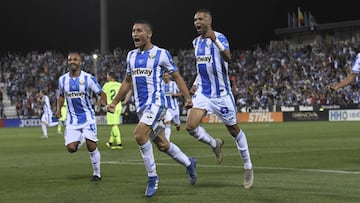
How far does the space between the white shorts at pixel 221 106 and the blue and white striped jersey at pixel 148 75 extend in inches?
44.8

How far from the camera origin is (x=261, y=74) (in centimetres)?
4853

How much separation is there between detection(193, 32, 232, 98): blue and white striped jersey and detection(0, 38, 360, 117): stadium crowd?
104 feet

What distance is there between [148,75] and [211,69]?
139cm

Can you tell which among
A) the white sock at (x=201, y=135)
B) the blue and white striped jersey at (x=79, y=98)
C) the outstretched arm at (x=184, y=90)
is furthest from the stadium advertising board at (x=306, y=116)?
the outstretched arm at (x=184, y=90)

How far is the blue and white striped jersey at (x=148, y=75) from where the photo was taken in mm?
8742

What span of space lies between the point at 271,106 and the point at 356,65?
A: 31.3 meters

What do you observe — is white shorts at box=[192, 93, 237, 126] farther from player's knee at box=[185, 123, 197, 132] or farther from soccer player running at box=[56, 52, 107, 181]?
soccer player running at box=[56, 52, 107, 181]

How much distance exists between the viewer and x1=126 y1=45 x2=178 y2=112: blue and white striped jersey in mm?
8742

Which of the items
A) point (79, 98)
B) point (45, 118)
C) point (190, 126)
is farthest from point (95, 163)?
point (45, 118)

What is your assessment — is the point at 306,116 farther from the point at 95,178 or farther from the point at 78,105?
the point at 95,178

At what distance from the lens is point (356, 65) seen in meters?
11.3

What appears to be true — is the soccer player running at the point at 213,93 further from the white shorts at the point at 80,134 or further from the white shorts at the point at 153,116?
the white shorts at the point at 80,134

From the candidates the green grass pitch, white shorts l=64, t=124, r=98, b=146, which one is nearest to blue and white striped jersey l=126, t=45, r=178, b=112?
the green grass pitch

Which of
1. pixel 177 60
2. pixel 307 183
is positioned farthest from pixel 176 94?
pixel 177 60
